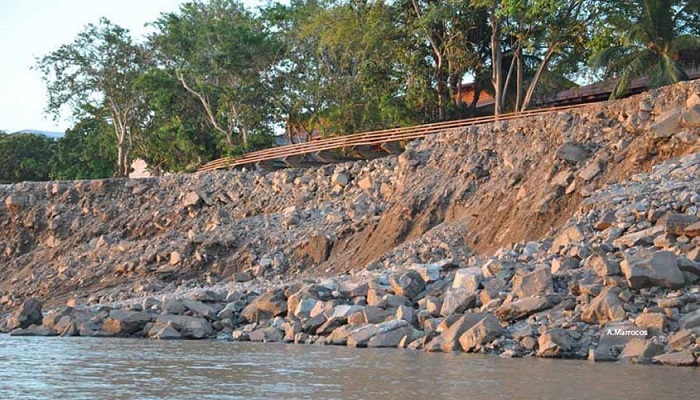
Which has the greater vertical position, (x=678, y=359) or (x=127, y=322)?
(x=127, y=322)

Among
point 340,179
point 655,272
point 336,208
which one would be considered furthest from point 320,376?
point 340,179

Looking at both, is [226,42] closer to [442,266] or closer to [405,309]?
[442,266]

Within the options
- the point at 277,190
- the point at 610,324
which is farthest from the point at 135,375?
the point at 277,190

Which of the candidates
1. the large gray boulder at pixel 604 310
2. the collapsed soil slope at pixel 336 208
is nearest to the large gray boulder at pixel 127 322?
the collapsed soil slope at pixel 336 208

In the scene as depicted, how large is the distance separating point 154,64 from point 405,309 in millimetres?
32131

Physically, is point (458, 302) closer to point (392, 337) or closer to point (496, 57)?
point (392, 337)

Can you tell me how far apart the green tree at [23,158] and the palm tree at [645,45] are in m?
39.6

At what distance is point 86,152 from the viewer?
5597 cm

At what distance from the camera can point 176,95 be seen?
45344 millimetres

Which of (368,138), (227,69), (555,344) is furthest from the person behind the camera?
(227,69)

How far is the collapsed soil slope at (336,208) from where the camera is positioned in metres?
24.4

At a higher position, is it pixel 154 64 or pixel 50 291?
pixel 154 64

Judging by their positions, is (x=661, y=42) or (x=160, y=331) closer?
(x=160, y=331)

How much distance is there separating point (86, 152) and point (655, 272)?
45283 mm
